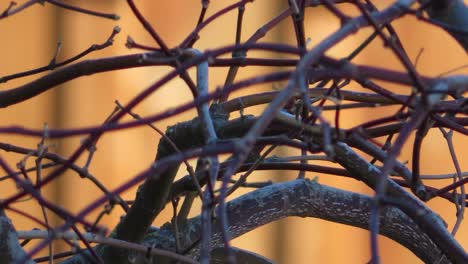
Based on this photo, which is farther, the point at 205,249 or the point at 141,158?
the point at 141,158

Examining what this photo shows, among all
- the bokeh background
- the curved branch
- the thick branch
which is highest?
the bokeh background

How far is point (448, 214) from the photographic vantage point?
95.7 inches

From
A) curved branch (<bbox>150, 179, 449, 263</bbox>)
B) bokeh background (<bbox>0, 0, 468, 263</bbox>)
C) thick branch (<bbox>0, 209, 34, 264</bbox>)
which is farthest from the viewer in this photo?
bokeh background (<bbox>0, 0, 468, 263</bbox>)

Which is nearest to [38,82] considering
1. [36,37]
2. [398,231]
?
[398,231]

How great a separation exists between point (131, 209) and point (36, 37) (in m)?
1.15

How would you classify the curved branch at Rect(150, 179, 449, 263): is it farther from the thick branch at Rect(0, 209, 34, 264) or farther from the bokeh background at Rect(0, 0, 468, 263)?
the bokeh background at Rect(0, 0, 468, 263)

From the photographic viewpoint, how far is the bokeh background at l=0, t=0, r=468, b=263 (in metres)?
2.28

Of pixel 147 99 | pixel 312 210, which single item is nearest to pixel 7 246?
pixel 312 210

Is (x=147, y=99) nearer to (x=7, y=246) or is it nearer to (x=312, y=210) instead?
(x=312, y=210)

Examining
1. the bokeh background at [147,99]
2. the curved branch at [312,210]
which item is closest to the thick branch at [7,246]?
the curved branch at [312,210]

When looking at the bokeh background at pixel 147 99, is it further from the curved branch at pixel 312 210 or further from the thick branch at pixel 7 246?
the thick branch at pixel 7 246

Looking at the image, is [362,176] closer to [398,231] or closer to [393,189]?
[393,189]

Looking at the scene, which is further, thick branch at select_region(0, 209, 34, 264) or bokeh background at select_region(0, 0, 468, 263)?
bokeh background at select_region(0, 0, 468, 263)

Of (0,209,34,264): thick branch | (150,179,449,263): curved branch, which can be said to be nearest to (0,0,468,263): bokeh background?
(150,179,449,263): curved branch
